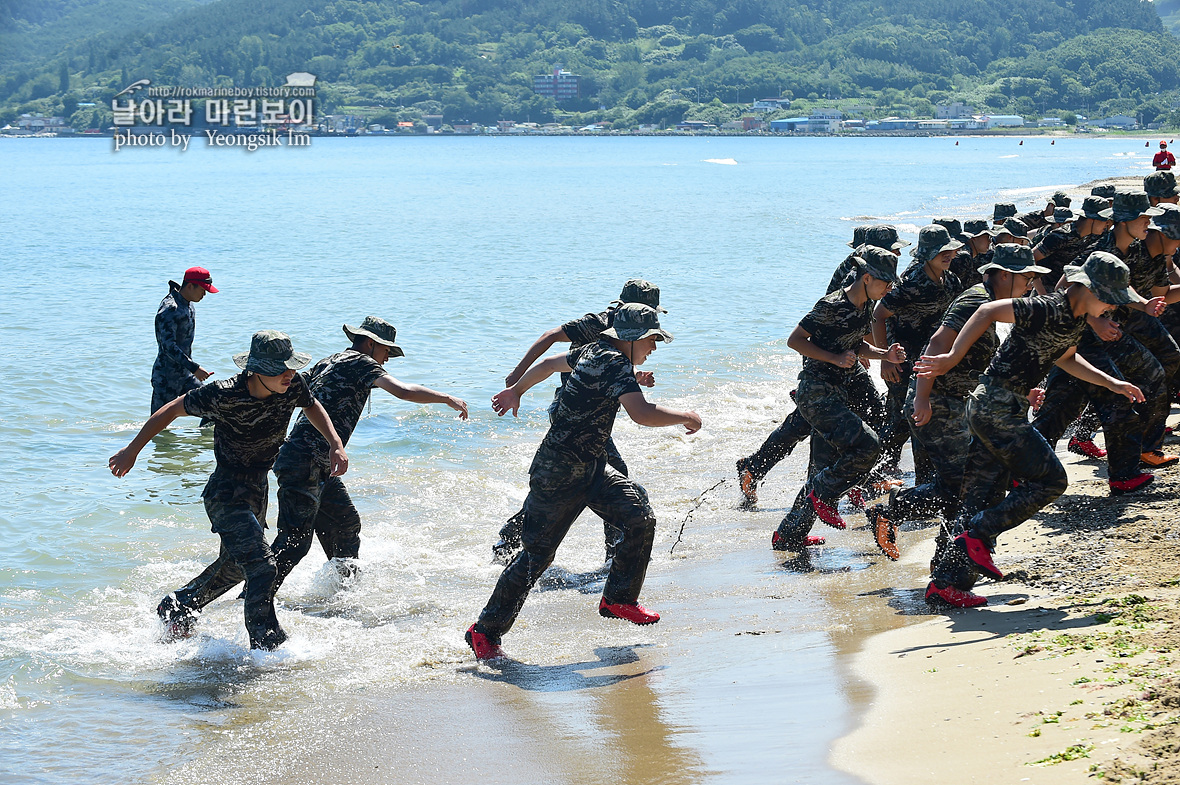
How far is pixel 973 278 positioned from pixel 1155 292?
1865 millimetres

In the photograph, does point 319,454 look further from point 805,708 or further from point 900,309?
point 900,309

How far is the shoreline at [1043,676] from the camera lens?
419 centimetres

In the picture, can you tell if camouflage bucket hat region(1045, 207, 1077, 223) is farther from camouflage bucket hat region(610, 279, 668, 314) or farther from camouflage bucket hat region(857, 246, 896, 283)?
camouflage bucket hat region(610, 279, 668, 314)

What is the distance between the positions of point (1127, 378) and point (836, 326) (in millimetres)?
2154

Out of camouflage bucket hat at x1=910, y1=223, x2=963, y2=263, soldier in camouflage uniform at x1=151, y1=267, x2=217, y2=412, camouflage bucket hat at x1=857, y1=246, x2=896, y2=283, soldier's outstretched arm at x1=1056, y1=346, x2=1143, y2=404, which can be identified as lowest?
soldier in camouflage uniform at x1=151, y1=267, x2=217, y2=412

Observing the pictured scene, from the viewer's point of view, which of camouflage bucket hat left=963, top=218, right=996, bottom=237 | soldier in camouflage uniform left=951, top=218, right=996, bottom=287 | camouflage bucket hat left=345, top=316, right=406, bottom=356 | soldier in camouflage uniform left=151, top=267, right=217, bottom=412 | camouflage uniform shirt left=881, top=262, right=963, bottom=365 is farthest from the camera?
soldier in camouflage uniform left=151, top=267, right=217, bottom=412

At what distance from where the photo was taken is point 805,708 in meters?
5.23

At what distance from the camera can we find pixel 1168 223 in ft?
27.5

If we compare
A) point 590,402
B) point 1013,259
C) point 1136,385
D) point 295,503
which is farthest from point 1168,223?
point 295,503

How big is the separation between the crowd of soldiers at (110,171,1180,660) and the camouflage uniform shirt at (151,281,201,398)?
13.8ft

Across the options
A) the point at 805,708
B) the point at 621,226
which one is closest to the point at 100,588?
the point at 805,708

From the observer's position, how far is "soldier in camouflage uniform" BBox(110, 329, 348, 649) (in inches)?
247

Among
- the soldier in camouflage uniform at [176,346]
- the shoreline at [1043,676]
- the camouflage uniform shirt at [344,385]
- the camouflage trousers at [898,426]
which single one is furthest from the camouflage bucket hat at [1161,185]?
the soldier in camouflage uniform at [176,346]

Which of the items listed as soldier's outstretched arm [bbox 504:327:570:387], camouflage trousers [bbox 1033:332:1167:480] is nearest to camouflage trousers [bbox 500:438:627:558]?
soldier's outstretched arm [bbox 504:327:570:387]
